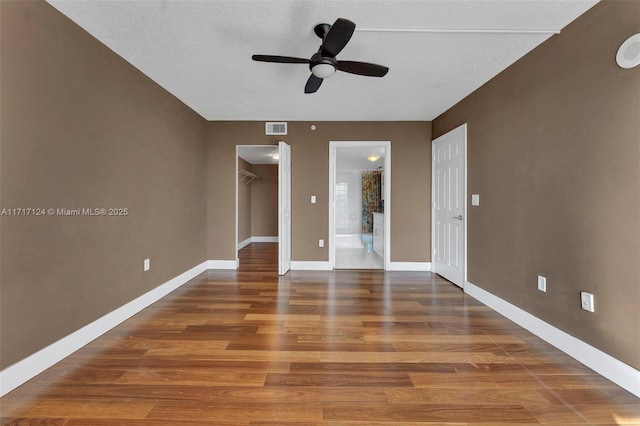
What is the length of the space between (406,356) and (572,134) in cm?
207

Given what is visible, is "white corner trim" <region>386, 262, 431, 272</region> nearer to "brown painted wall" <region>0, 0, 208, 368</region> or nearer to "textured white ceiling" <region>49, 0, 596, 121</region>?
"textured white ceiling" <region>49, 0, 596, 121</region>

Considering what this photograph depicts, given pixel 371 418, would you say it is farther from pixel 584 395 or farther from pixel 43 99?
pixel 43 99

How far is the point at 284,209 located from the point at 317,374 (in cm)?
277

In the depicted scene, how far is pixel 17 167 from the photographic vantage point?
Answer: 5.78 ft

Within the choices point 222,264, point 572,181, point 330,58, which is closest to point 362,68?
point 330,58

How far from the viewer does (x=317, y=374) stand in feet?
6.12

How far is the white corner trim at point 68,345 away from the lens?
66.9 inches

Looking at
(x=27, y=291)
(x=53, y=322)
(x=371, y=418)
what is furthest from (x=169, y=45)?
(x=371, y=418)

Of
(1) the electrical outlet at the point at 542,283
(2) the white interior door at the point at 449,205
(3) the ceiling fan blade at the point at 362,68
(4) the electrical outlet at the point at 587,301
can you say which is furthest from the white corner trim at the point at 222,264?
(4) the electrical outlet at the point at 587,301

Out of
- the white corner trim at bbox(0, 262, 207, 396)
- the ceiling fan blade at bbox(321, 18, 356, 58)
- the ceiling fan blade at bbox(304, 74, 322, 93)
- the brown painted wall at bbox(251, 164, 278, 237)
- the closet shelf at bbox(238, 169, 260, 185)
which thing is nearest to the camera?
the white corner trim at bbox(0, 262, 207, 396)

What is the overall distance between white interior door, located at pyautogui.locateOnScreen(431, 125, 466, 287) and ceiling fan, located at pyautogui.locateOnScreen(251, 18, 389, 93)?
6.43 ft

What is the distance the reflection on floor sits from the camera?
506 centimetres

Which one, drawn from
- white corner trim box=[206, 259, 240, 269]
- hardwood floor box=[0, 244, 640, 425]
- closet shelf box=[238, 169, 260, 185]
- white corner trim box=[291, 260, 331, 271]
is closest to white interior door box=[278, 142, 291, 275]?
white corner trim box=[291, 260, 331, 271]

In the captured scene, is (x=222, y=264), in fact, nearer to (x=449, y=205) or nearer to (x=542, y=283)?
(x=449, y=205)
